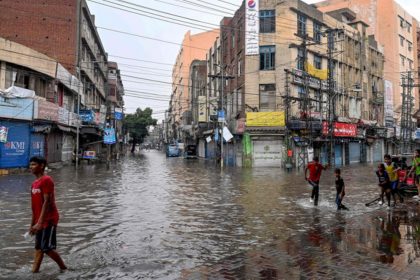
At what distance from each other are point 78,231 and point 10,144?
18.9 meters

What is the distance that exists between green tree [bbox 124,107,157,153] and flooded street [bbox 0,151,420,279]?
242 feet

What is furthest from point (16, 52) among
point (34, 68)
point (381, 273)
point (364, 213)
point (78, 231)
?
point (381, 273)

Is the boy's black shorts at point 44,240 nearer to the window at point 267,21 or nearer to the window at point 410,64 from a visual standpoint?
the window at point 267,21

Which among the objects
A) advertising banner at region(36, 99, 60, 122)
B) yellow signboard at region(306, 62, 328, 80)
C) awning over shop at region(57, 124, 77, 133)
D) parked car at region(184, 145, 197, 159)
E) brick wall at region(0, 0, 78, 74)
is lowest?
parked car at region(184, 145, 197, 159)

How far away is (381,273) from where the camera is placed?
18.8 ft

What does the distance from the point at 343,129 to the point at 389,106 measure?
1720 cm

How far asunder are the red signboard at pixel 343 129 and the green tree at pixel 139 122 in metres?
51.7

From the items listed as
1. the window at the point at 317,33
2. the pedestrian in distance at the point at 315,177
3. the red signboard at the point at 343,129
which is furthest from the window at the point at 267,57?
the pedestrian in distance at the point at 315,177

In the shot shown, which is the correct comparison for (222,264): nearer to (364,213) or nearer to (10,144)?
(364,213)

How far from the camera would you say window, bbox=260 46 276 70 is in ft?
127

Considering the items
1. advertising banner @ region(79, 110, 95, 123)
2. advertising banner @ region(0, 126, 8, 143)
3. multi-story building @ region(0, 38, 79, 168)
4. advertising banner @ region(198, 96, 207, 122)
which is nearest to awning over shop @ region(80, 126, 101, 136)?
advertising banner @ region(79, 110, 95, 123)

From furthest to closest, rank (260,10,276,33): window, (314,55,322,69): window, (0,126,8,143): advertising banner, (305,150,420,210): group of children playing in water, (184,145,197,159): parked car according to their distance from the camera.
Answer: (184,145,197,159): parked car → (314,55,322,69): window → (260,10,276,33): window → (0,126,8,143): advertising banner → (305,150,420,210): group of children playing in water

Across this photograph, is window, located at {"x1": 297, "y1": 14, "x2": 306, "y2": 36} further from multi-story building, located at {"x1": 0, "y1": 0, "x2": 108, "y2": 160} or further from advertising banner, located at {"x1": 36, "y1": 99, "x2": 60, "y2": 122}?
advertising banner, located at {"x1": 36, "y1": 99, "x2": 60, "y2": 122}

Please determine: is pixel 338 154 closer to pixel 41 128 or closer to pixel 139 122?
pixel 41 128
